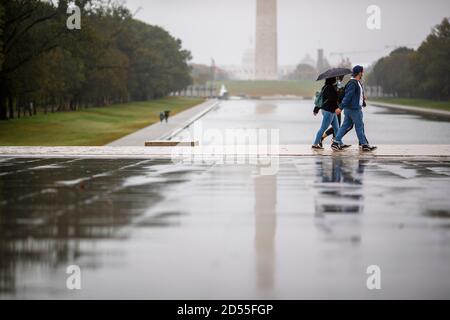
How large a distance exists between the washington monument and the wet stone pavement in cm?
13110

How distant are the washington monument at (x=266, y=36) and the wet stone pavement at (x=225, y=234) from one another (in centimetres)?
13110

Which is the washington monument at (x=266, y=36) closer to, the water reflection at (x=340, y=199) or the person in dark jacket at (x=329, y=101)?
the person in dark jacket at (x=329, y=101)

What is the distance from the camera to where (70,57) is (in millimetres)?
64812

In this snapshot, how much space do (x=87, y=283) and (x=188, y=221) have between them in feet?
11.8

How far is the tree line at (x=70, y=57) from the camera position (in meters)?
49.6

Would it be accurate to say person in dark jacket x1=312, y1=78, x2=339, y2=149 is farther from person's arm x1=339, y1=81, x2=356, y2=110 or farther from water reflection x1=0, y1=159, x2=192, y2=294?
water reflection x1=0, y1=159, x2=192, y2=294

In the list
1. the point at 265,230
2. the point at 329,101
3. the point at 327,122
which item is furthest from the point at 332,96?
the point at 265,230

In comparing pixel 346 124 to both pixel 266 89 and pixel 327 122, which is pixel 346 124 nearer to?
pixel 327 122

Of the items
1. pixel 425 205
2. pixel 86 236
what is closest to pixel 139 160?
pixel 425 205

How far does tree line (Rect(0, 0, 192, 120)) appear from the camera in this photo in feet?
163

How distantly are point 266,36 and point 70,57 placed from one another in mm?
88196

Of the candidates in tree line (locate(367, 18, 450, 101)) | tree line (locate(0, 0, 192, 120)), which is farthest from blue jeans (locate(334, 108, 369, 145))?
tree line (locate(367, 18, 450, 101))

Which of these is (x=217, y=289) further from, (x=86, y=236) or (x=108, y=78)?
(x=108, y=78)

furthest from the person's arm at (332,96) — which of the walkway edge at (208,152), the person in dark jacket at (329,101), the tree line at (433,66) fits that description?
the tree line at (433,66)
